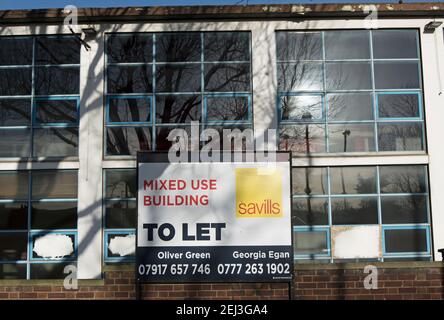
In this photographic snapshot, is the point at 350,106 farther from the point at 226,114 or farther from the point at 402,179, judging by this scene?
the point at 226,114

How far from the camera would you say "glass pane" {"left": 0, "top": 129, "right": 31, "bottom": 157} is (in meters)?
11.8

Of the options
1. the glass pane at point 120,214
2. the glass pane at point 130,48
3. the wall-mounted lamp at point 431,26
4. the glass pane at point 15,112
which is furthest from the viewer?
the glass pane at point 130,48

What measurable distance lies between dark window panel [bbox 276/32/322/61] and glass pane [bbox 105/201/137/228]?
480 centimetres

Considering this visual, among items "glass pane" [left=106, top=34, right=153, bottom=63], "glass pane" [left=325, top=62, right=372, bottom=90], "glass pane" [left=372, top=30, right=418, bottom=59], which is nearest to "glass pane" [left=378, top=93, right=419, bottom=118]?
"glass pane" [left=325, top=62, right=372, bottom=90]

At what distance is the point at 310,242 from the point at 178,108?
4.22 metres

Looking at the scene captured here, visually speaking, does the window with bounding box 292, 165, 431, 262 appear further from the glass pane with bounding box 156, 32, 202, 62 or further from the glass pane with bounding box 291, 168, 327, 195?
the glass pane with bounding box 156, 32, 202, 62

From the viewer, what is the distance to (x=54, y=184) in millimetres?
11586

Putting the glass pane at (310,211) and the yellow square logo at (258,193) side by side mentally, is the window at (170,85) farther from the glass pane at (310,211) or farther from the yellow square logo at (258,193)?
the yellow square logo at (258,193)

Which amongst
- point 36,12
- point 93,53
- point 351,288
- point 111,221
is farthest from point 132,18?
point 351,288

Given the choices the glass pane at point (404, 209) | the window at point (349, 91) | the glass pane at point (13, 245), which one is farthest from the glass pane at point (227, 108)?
the glass pane at point (13, 245)

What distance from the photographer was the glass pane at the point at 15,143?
38.5 ft

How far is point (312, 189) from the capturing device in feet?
37.4

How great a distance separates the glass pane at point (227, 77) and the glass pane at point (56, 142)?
10.7 feet

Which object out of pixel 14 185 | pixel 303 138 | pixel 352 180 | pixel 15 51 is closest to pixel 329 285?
pixel 352 180
